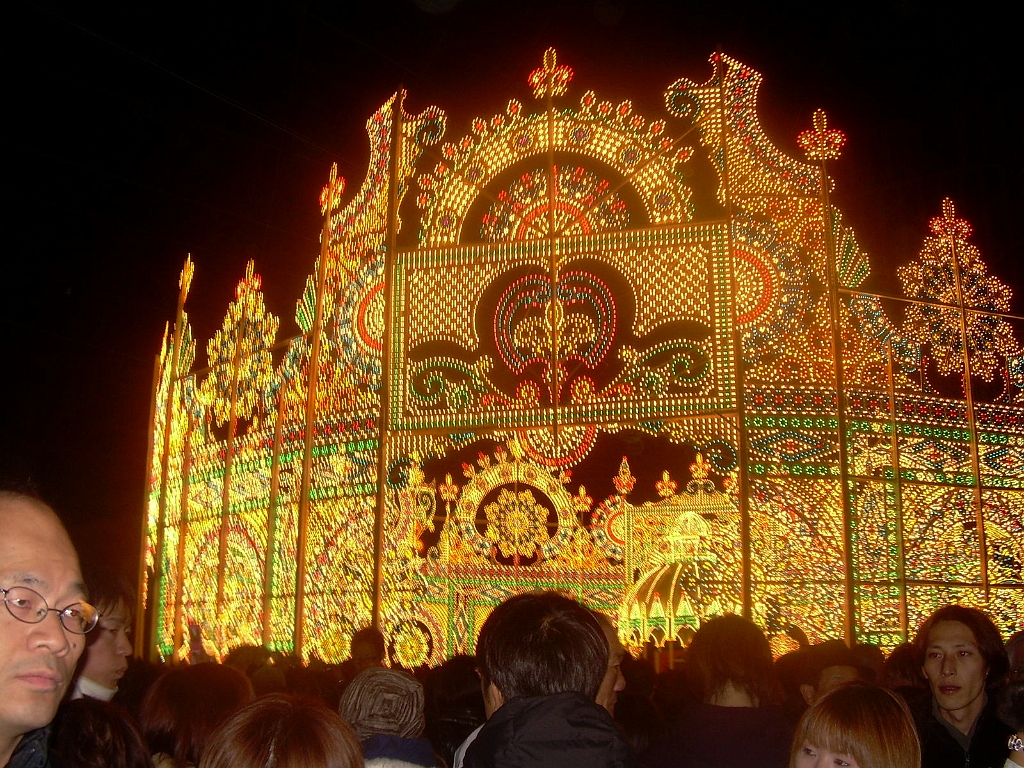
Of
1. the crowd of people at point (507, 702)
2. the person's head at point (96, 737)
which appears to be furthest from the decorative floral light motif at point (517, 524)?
the person's head at point (96, 737)

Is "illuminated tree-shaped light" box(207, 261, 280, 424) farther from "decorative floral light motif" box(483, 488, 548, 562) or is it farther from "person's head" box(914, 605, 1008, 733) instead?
"person's head" box(914, 605, 1008, 733)

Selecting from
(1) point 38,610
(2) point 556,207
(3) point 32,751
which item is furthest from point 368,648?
(1) point 38,610

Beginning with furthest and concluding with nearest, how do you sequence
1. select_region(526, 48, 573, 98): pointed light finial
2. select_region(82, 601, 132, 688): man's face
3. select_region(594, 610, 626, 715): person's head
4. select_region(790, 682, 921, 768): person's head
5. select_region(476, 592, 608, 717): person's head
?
select_region(526, 48, 573, 98): pointed light finial < select_region(82, 601, 132, 688): man's face < select_region(594, 610, 626, 715): person's head < select_region(790, 682, 921, 768): person's head < select_region(476, 592, 608, 717): person's head

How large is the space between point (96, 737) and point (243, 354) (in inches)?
344

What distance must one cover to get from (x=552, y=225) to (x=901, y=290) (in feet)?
9.96

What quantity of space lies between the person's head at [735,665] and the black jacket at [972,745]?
→ 55 centimetres

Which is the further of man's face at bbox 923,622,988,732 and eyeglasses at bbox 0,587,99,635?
man's face at bbox 923,622,988,732

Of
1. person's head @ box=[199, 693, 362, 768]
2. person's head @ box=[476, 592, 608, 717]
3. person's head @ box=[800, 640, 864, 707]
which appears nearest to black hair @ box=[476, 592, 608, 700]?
person's head @ box=[476, 592, 608, 717]

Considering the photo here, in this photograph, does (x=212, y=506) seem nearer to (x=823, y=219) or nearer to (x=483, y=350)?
(x=483, y=350)

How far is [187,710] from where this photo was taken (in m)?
3.67

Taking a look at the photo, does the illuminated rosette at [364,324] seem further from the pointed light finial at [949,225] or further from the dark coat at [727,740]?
the dark coat at [727,740]

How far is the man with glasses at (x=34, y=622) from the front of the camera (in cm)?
191

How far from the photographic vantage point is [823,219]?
8.74 m

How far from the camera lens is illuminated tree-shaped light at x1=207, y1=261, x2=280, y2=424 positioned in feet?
35.9
